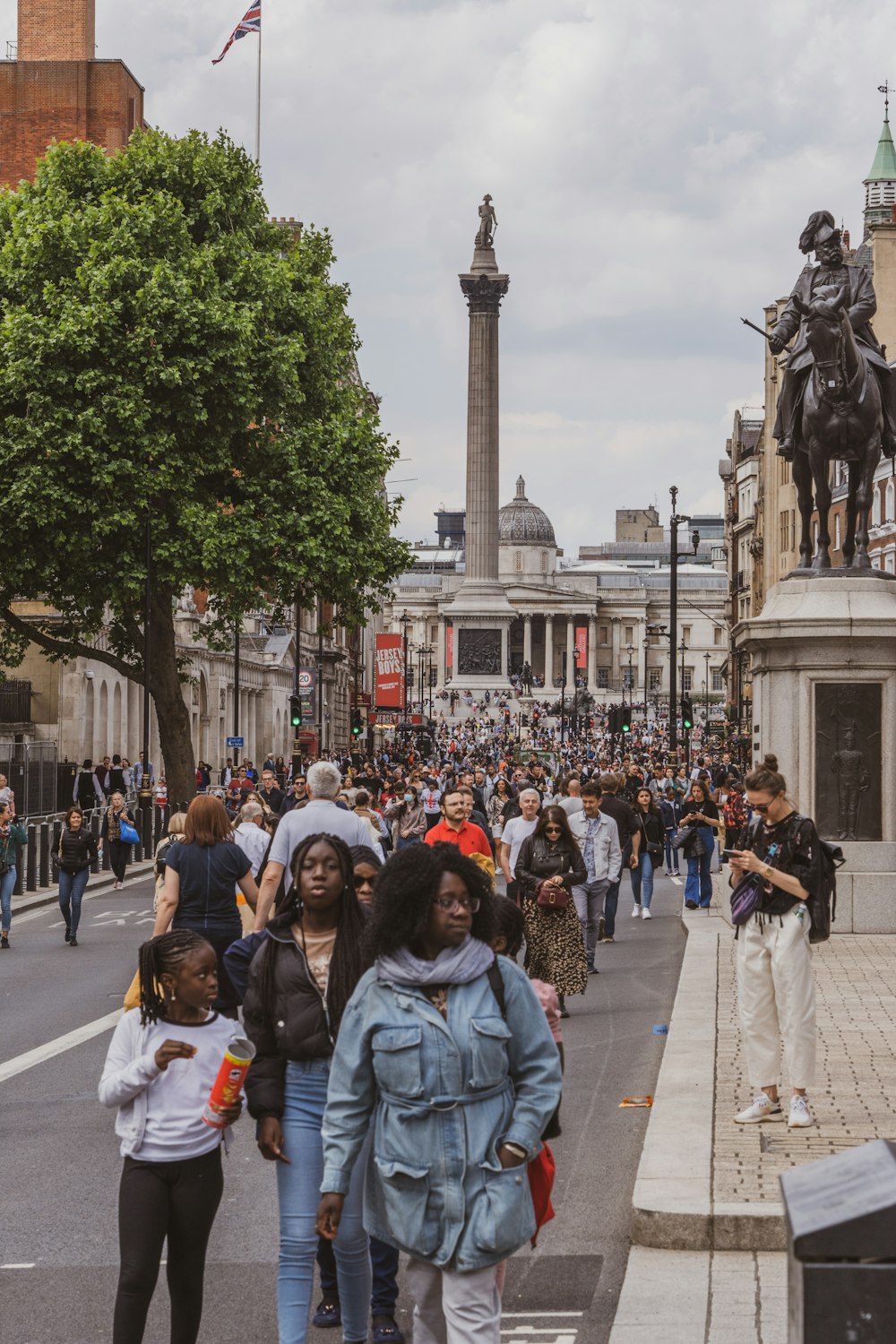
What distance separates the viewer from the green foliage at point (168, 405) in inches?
1378

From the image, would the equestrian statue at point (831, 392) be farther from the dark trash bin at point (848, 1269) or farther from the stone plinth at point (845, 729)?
the dark trash bin at point (848, 1269)

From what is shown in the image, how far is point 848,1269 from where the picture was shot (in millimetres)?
3225

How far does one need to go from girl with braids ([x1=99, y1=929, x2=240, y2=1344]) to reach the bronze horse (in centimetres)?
1248

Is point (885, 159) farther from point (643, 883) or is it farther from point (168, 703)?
point (643, 883)

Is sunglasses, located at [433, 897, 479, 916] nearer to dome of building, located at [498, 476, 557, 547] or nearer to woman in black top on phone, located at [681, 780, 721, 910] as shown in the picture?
woman in black top on phone, located at [681, 780, 721, 910]

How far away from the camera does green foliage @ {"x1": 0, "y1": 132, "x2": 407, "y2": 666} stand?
35.0 metres

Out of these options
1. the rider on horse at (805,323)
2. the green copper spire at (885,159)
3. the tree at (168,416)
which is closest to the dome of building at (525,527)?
the green copper spire at (885,159)

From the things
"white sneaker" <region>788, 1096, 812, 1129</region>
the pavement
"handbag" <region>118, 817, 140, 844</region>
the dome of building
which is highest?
the dome of building

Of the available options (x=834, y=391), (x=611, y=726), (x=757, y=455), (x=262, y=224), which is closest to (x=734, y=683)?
(x=757, y=455)

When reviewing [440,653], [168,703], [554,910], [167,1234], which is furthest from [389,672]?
[440,653]

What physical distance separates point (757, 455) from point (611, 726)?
153 feet

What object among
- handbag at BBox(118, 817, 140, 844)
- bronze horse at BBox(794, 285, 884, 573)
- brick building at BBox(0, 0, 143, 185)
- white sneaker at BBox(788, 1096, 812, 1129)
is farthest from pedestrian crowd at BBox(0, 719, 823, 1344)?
brick building at BBox(0, 0, 143, 185)

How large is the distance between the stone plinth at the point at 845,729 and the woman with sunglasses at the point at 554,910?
409 centimetres

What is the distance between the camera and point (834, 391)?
18047mm
